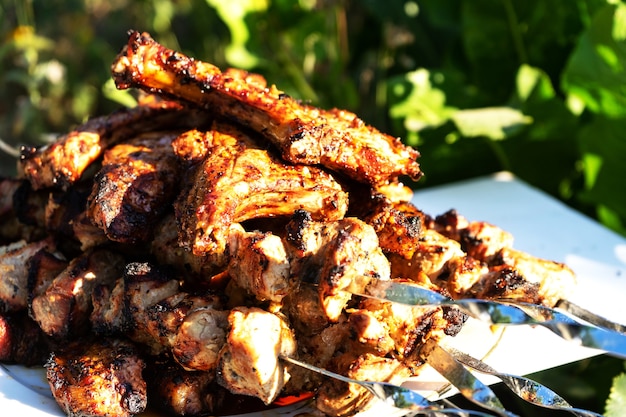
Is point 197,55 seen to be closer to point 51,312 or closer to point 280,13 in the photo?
point 280,13

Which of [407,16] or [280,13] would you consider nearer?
[280,13]

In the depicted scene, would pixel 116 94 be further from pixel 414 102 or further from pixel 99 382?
pixel 99 382

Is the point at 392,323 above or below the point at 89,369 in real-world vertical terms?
above

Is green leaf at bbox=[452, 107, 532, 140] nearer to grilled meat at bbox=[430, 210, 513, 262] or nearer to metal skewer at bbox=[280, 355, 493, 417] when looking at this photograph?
grilled meat at bbox=[430, 210, 513, 262]

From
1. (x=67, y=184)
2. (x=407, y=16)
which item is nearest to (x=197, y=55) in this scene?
(x=407, y=16)

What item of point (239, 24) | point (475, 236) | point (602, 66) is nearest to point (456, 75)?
point (602, 66)

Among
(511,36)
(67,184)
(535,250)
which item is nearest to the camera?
(67,184)

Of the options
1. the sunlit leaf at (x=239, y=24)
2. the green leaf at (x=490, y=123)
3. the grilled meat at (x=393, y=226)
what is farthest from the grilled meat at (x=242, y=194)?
the sunlit leaf at (x=239, y=24)
